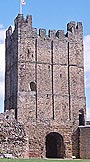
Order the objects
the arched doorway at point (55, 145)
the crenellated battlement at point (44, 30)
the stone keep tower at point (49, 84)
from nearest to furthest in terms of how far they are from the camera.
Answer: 1. the stone keep tower at point (49, 84)
2. the arched doorway at point (55, 145)
3. the crenellated battlement at point (44, 30)

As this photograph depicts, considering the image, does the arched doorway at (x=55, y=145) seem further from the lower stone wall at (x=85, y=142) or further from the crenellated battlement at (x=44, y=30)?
the crenellated battlement at (x=44, y=30)

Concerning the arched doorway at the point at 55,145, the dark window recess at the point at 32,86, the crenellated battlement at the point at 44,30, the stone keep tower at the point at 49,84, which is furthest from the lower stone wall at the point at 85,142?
the crenellated battlement at the point at 44,30

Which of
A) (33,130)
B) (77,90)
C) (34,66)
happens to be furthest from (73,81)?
(33,130)

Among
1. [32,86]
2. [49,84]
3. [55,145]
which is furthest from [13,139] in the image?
[55,145]

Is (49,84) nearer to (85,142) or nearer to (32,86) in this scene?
(32,86)

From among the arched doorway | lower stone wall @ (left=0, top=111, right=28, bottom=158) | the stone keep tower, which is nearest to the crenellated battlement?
the stone keep tower

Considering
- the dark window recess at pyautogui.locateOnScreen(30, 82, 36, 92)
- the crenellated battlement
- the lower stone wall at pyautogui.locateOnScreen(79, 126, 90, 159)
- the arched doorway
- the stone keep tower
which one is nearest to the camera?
the lower stone wall at pyautogui.locateOnScreen(79, 126, 90, 159)

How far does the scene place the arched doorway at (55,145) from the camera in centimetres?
4566

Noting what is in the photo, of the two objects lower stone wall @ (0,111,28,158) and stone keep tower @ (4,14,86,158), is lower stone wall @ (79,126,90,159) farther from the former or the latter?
lower stone wall @ (0,111,28,158)

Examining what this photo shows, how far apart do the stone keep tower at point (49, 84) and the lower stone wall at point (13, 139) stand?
155 inches

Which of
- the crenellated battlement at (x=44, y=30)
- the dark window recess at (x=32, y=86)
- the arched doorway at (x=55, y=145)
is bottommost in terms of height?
the arched doorway at (x=55, y=145)

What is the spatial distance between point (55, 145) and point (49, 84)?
6442 mm

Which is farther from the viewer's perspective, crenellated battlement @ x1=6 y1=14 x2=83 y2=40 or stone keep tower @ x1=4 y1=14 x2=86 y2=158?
crenellated battlement @ x1=6 y1=14 x2=83 y2=40

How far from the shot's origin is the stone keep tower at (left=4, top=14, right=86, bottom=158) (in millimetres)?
45188
